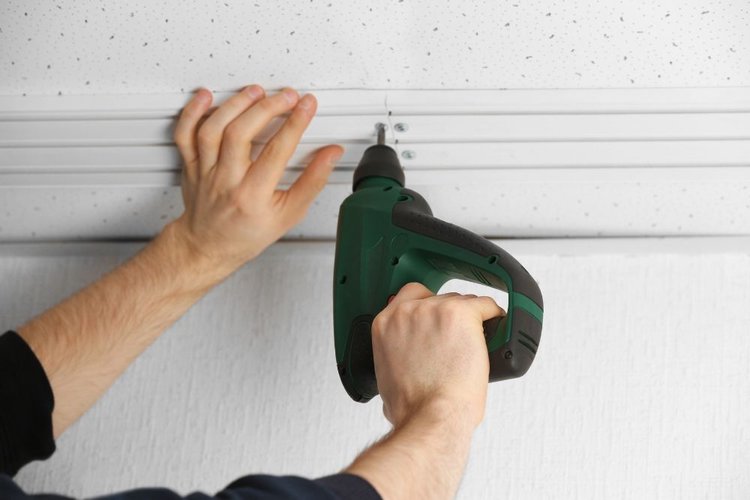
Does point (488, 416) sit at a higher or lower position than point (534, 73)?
lower

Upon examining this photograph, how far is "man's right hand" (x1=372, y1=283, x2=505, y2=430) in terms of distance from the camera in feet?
2.36

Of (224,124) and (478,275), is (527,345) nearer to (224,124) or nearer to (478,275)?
(478,275)

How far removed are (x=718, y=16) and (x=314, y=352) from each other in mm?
617

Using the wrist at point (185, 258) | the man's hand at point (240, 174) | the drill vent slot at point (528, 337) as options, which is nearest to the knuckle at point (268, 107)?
the man's hand at point (240, 174)

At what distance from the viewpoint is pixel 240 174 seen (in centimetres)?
91

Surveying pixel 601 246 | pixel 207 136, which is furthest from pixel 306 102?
pixel 601 246

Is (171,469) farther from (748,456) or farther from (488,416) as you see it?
(748,456)

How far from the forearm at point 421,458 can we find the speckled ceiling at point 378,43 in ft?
1.11

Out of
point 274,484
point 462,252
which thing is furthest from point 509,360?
point 274,484

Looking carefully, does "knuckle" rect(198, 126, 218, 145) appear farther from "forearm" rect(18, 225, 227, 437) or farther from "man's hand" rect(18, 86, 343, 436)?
"forearm" rect(18, 225, 227, 437)

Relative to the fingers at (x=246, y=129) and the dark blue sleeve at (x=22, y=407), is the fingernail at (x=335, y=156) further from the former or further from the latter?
the dark blue sleeve at (x=22, y=407)

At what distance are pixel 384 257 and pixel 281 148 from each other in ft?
0.56

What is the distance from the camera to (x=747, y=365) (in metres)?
0.99

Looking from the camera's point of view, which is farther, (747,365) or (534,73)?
(747,365)
